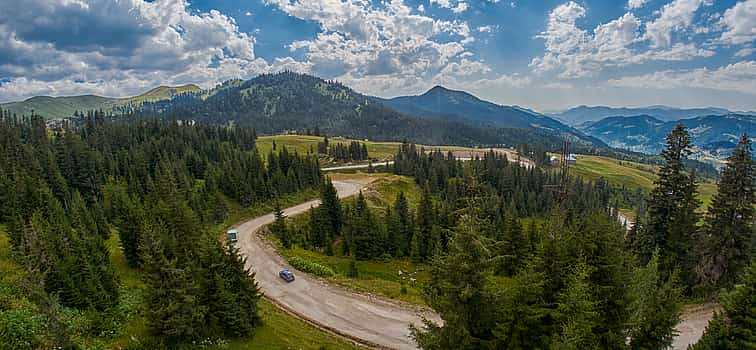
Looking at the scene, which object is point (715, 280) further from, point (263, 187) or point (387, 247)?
point (263, 187)

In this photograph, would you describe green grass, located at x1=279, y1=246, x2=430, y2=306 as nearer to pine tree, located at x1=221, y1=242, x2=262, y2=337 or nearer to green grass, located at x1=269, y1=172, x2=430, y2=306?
green grass, located at x1=269, y1=172, x2=430, y2=306

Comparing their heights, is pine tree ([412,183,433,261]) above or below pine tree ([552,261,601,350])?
below

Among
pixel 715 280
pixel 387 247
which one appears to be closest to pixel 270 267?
pixel 387 247

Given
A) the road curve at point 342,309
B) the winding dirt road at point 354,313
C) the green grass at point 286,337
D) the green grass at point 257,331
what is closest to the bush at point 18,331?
the green grass at point 257,331

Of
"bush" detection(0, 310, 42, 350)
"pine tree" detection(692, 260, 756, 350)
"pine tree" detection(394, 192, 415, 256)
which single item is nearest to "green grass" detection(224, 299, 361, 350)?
"bush" detection(0, 310, 42, 350)

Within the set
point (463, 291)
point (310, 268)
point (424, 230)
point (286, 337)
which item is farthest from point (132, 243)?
point (424, 230)
